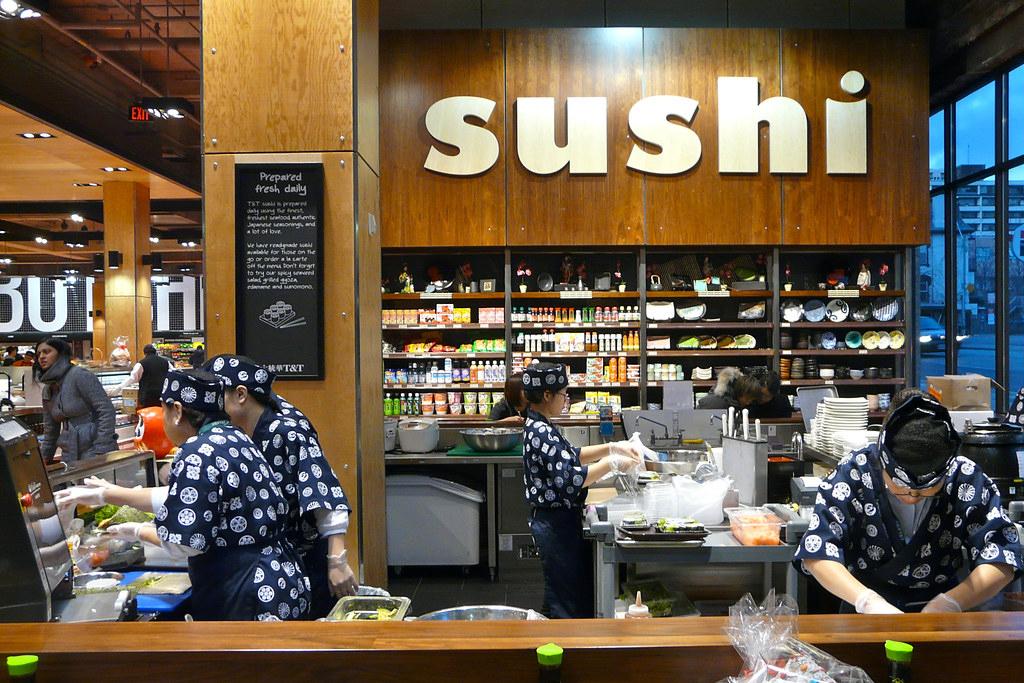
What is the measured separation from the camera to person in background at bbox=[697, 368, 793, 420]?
628cm

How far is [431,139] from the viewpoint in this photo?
759 cm

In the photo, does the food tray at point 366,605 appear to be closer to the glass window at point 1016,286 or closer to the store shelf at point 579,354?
the store shelf at point 579,354

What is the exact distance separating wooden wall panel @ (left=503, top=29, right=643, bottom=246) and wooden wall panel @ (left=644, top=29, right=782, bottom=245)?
6.4 inches

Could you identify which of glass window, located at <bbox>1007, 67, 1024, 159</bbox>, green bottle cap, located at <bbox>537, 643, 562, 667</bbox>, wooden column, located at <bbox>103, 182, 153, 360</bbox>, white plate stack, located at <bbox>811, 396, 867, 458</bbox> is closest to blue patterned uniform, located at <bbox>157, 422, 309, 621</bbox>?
green bottle cap, located at <bbox>537, 643, 562, 667</bbox>

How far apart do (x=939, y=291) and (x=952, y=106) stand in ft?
6.12

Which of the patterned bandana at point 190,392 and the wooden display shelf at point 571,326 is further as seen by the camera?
the wooden display shelf at point 571,326

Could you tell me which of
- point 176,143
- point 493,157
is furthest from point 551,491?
point 176,143

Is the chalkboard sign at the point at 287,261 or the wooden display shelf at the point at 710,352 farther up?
the chalkboard sign at the point at 287,261

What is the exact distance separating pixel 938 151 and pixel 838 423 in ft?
17.6

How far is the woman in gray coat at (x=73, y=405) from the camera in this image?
6273 millimetres

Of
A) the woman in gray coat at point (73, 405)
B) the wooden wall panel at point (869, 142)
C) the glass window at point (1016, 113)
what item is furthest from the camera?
the wooden wall panel at point (869, 142)

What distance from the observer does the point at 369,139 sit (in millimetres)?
4254

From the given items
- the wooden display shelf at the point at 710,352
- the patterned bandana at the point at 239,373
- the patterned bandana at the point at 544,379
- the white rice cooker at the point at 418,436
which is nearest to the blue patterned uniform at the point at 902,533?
the patterned bandana at the point at 544,379

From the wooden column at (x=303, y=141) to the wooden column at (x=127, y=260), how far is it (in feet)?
32.6
